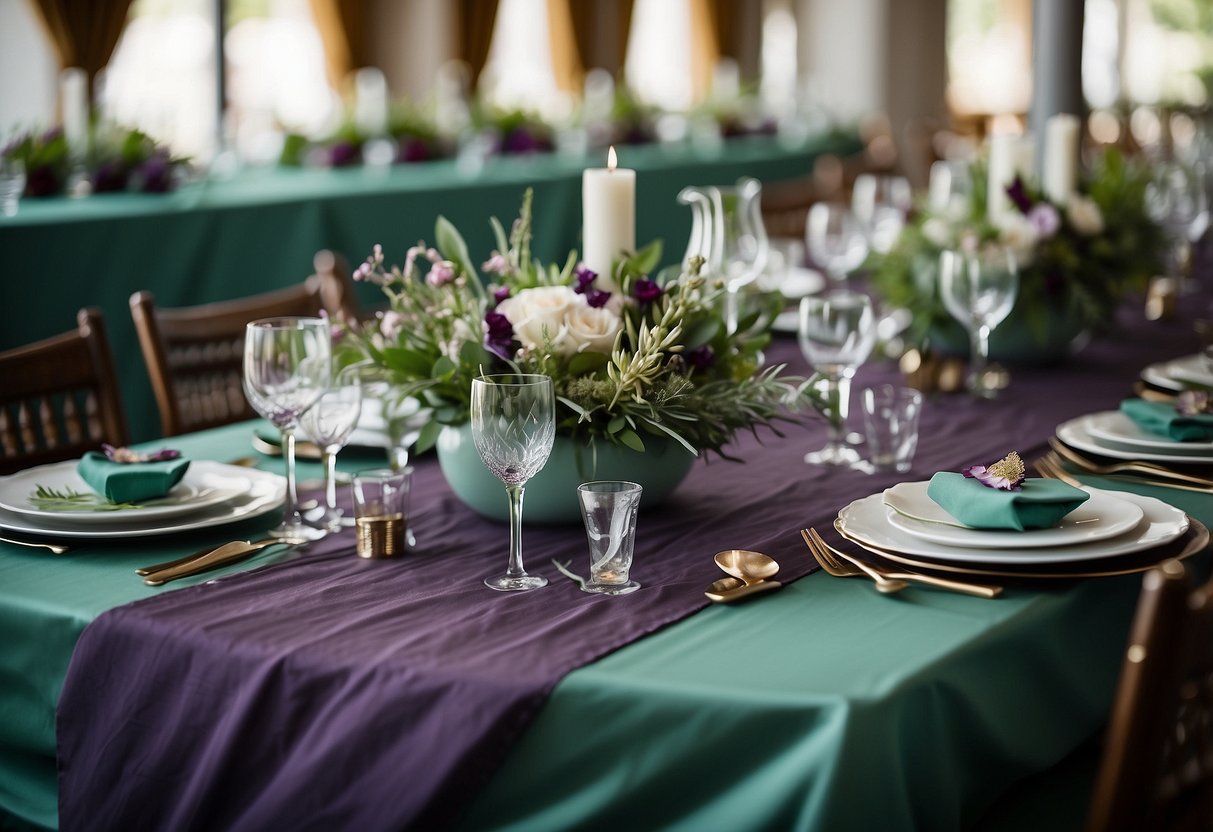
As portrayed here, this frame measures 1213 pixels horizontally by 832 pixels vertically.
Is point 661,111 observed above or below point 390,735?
above

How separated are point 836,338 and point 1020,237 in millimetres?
608

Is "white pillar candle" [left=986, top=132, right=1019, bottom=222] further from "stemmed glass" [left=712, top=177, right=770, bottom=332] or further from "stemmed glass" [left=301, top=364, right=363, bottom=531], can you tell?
"stemmed glass" [left=301, top=364, right=363, bottom=531]

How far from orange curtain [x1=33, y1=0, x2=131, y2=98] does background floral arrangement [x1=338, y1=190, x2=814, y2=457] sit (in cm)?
559

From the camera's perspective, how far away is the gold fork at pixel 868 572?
1.26m

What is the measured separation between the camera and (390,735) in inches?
43.3

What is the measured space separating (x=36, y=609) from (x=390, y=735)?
0.40 m

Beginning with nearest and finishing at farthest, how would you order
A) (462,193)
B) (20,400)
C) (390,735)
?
(390,735) → (20,400) → (462,193)

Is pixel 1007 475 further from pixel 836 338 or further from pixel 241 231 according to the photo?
pixel 241 231

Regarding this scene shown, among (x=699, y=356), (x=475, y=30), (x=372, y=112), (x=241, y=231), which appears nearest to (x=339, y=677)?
(x=699, y=356)

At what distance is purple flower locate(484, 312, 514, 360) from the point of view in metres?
1.45

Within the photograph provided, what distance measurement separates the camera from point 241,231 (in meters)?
3.82

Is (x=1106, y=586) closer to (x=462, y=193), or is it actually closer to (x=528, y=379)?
(x=528, y=379)

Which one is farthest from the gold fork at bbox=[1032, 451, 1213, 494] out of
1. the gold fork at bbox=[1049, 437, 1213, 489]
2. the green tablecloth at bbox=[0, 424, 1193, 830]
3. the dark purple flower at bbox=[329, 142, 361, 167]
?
the dark purple flower at bbox=[329, 142, 361, 167]

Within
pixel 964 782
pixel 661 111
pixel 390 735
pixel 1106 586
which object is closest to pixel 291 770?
pixel 390 735
